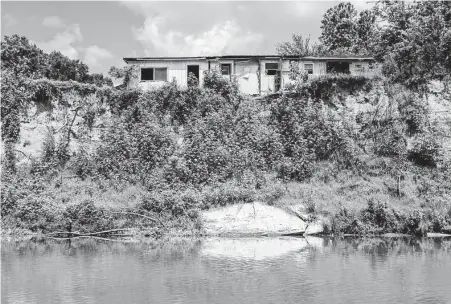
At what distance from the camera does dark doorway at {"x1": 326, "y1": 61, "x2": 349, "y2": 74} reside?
127 feet

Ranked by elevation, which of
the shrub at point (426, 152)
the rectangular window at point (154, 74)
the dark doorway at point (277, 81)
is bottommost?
the shrub at point (426, 152)

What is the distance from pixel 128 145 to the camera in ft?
109

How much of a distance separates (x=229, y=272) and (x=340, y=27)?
136ft

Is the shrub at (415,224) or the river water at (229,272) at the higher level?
the shrub at (415,224)

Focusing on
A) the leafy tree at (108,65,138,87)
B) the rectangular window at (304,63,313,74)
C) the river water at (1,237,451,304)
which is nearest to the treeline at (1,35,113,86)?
the leafy tree at (108,65,138,87)

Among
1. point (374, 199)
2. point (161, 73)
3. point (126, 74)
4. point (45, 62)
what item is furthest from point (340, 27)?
point (374, 199)

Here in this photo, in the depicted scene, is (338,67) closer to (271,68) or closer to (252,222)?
(271,68)

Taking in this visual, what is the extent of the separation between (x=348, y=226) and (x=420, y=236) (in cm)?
328

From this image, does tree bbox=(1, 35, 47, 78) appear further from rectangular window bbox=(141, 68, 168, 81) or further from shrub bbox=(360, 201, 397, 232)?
shrub bbox=(360, 201, 397, 232)

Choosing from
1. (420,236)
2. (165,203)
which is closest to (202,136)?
(165,203)

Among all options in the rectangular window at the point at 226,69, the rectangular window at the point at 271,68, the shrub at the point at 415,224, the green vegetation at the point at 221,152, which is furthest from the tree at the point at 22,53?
the shrub at the point at 415,224

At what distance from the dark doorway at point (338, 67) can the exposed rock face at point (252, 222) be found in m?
14.8

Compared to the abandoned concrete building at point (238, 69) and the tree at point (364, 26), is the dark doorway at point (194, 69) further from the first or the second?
the tree at point (364, 26)

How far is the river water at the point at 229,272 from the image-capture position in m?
15.4
